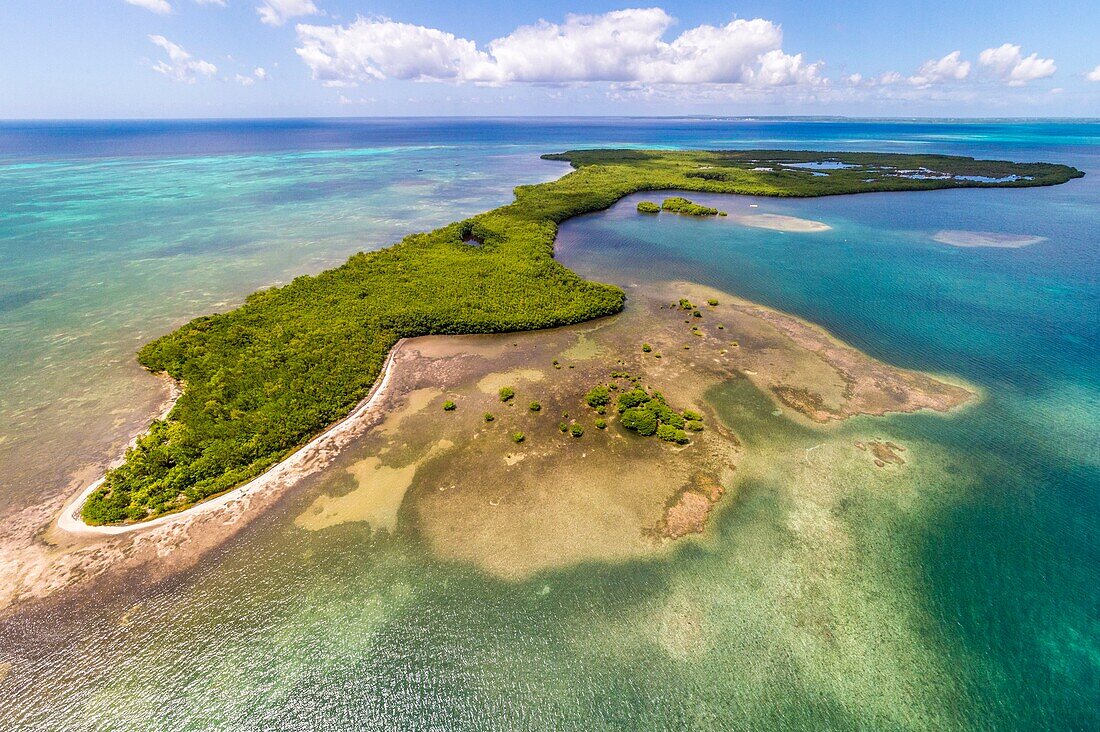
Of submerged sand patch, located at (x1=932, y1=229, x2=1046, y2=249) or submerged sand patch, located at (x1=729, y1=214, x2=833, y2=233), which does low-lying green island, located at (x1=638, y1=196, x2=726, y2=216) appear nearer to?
submerged sand patch, located at (x1=729, y1=214, x2=833, y2=233)

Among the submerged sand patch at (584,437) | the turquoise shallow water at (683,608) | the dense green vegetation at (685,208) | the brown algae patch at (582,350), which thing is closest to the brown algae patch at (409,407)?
the submerged sand patch at (584,437)

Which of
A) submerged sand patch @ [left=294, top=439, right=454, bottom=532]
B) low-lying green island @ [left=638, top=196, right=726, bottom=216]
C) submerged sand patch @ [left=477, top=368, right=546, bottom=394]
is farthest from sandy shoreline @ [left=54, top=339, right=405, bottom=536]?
low-lying green island @ [left=638, top=196, right=726, bottom=216]

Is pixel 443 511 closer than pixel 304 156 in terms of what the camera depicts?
Yes

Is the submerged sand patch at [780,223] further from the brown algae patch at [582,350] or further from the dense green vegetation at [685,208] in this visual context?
the brown algae patch at [582,350]

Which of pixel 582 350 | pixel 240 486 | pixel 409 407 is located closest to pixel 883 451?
pixel 582 350

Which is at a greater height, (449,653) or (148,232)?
(148,232)

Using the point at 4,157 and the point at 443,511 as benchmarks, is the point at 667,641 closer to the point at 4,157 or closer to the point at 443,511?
the point at 443,511

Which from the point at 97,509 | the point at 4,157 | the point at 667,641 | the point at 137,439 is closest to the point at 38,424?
the point at 137,439
